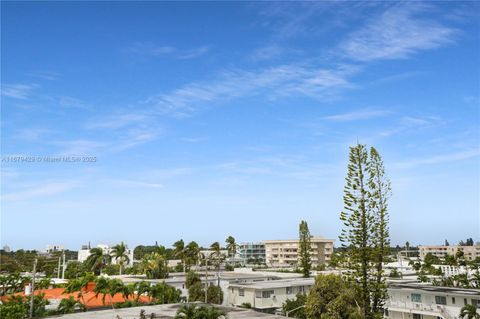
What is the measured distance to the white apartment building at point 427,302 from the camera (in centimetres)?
4212

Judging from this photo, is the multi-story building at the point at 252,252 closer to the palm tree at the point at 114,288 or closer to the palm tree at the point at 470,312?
the palm tree at the point at 114,288

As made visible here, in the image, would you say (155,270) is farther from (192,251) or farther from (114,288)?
(114,288)

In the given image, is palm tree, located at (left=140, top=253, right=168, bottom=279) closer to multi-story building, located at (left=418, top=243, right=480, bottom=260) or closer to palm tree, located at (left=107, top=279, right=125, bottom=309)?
palm tree, located at (left=107, top=279, right=125, bottom=309)

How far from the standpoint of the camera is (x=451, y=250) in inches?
6757

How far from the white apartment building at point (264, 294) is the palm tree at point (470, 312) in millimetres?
19804

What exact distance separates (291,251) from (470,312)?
10789cm

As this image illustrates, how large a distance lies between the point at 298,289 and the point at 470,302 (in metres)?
20.3

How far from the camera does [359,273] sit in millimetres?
37156

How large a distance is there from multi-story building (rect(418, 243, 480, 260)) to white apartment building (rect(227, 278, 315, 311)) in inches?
5041

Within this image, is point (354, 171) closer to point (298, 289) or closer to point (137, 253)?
point (298, 289)

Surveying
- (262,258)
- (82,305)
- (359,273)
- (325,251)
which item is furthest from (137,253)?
(359,273)

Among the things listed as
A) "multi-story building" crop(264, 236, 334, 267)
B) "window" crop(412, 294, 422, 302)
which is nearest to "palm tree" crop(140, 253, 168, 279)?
"window" crop(412, 294, 422, 302)

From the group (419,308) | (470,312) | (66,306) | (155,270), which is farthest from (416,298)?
(155,270)

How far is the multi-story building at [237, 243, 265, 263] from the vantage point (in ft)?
538
